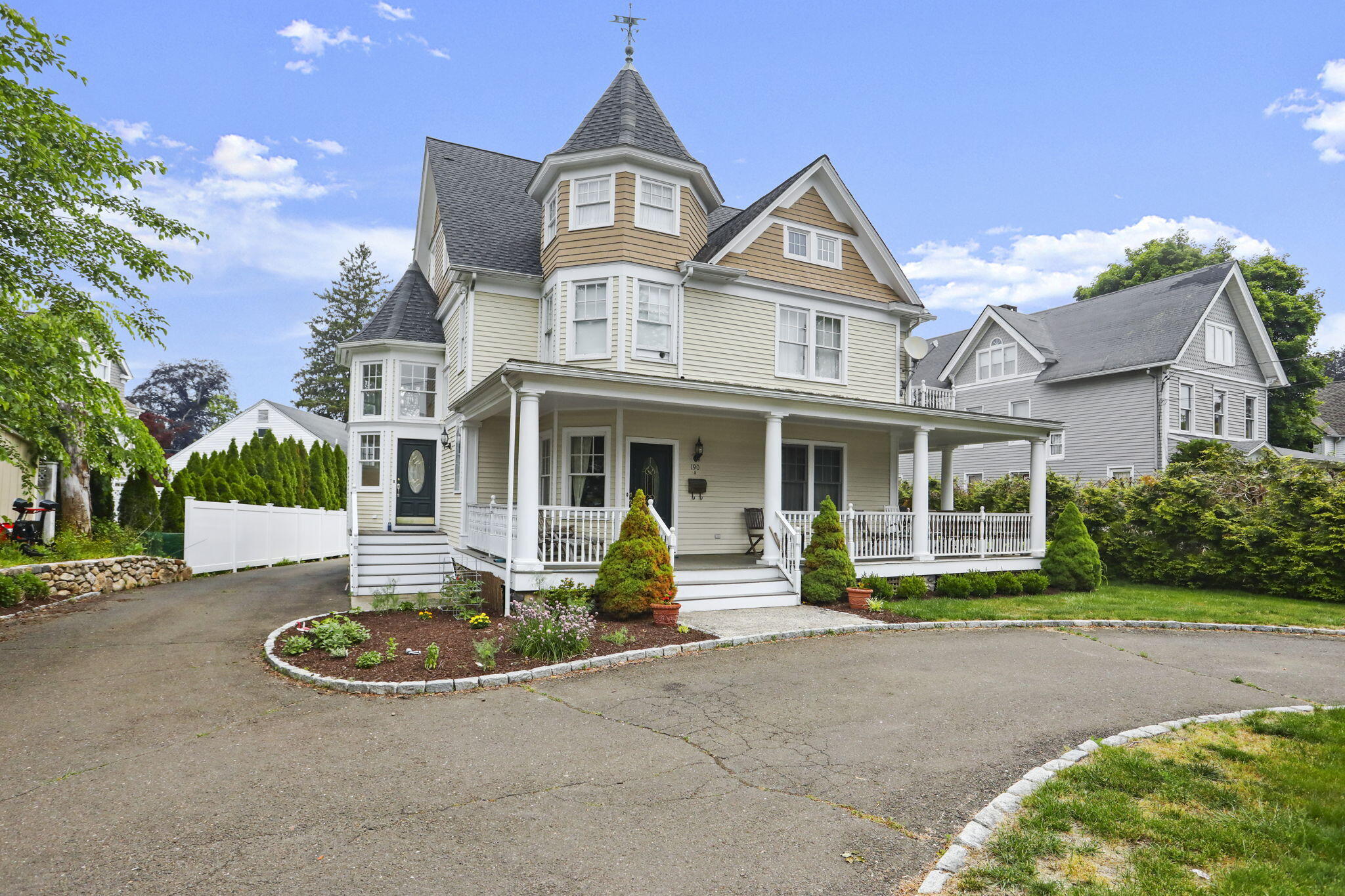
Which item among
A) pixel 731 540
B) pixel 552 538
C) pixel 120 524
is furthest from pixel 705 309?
pixel 120 524

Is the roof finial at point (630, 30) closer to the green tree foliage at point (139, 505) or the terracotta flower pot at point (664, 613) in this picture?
the terracotta flower pot at point (664, 613)

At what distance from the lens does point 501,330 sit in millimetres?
14078

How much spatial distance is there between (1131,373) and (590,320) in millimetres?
19706

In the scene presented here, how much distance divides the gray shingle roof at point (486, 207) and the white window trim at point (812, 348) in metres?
5.05

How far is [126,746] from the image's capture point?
17.2 ft

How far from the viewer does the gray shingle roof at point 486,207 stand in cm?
1434

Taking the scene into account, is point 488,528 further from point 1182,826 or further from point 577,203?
point 1182,826

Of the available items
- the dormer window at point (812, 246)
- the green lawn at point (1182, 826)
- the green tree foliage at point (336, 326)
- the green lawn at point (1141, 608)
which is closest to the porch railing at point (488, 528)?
the green lawn at point (1141, 608)

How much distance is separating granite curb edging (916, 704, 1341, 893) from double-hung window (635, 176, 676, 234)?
10.9m

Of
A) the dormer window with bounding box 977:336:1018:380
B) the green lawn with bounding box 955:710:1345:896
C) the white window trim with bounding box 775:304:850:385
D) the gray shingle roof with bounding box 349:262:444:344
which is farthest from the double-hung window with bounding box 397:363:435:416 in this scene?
the dormer window with bounding box 977:336:1018:380

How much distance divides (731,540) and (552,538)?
5202 mm

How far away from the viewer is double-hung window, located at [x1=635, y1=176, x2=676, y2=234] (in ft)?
44.0

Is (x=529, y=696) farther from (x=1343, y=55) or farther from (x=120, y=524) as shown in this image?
(x=1343, y=55)

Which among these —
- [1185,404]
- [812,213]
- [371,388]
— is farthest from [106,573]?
[1185,404]
